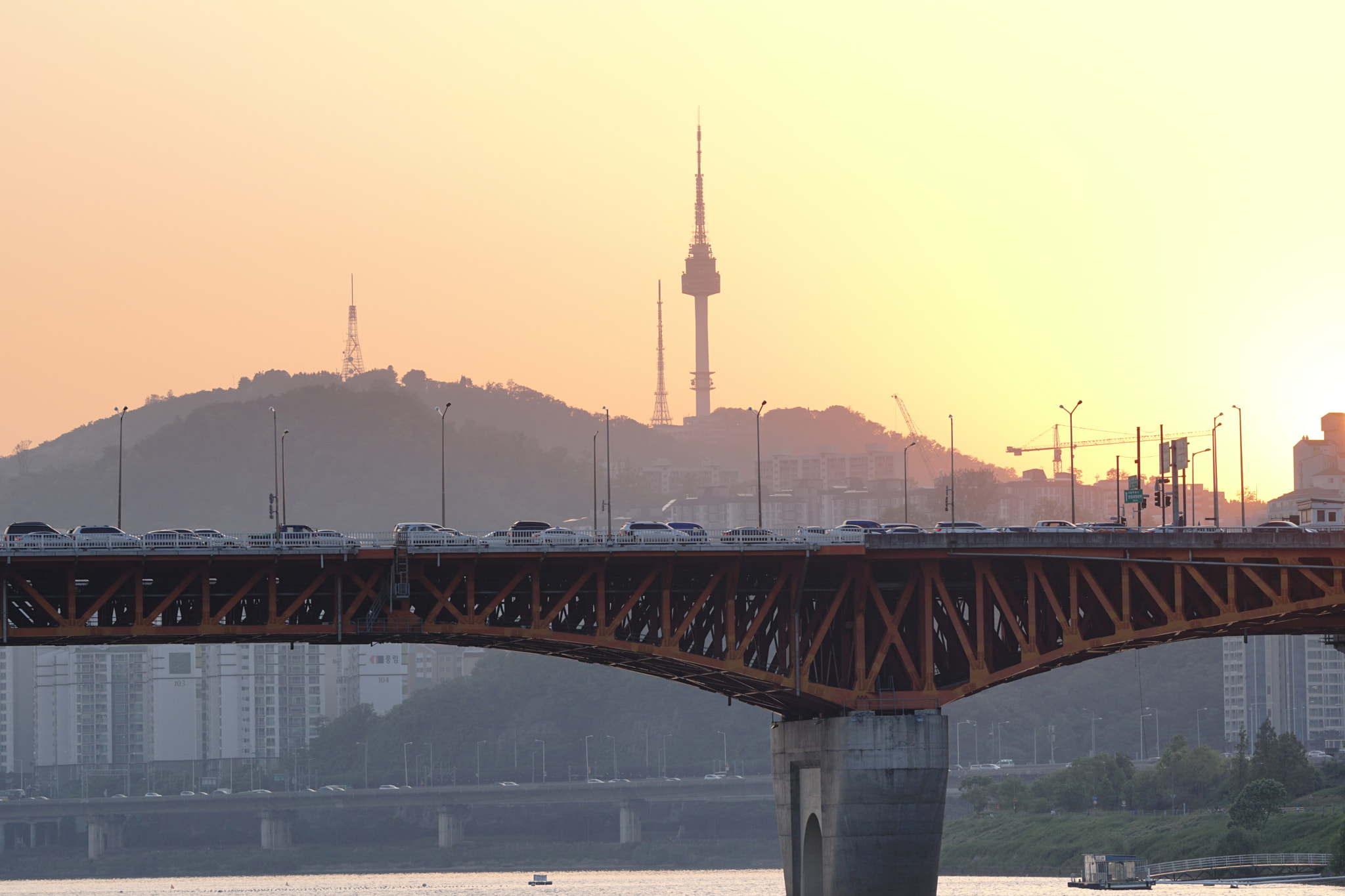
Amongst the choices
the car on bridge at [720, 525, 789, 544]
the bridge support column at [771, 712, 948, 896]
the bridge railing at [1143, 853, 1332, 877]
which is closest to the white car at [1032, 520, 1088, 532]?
the bridge support column at [771, 712, 948, 896]

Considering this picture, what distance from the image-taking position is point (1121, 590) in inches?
4648

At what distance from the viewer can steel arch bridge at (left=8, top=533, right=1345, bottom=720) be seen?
109750mm

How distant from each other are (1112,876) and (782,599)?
7526 cm

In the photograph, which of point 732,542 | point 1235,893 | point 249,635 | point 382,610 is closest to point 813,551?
point 732,542

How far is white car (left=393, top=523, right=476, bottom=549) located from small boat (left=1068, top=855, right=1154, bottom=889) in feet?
294

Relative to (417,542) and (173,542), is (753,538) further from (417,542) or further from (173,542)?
(173,542)

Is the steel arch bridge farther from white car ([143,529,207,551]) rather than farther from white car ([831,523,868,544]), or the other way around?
white car ([831,523,868,544])

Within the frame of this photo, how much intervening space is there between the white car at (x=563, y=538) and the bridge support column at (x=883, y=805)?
732 inches

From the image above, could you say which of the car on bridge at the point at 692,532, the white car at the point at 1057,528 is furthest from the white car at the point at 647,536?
the white car at the point at 1057,528

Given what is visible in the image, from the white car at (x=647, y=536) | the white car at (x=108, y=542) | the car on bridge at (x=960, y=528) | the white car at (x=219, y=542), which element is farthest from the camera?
the car on bridge at (x=960, y=528)

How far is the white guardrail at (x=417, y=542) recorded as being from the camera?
350 ft

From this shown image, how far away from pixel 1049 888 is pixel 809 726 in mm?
79589

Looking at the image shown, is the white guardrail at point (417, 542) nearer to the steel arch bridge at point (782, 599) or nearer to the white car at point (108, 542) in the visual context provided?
the white car at point (108, 542)

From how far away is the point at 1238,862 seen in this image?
183875mm
